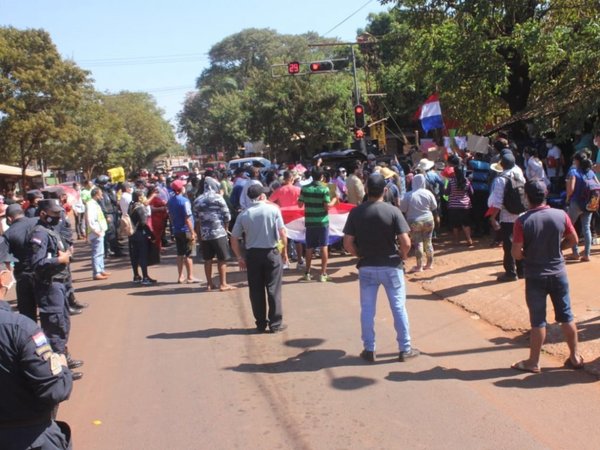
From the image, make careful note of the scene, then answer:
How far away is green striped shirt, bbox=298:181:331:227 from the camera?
9.59m

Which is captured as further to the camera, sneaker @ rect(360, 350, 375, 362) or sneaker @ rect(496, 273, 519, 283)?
sneaker @ rect(496, 273, 519, 283)

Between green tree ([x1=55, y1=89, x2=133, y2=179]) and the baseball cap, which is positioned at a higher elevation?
green tree ([x1=55, y1=89, x2=133, y2=179])

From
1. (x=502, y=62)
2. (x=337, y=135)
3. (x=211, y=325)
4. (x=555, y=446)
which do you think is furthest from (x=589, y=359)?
(x=337, y=135)

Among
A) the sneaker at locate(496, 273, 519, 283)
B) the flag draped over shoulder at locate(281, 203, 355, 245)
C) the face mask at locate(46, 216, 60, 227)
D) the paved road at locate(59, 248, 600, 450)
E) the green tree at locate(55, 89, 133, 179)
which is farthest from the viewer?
the green tree at locate(55, 89, 133, 179)

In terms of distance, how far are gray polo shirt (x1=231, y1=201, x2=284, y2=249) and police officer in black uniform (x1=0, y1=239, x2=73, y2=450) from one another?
4391 mm

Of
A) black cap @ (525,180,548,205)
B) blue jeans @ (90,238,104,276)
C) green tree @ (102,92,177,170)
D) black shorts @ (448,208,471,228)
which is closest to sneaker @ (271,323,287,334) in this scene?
black cap @ (525,180,548,205)

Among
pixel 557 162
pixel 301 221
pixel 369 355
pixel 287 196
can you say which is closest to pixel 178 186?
pixel 287 196

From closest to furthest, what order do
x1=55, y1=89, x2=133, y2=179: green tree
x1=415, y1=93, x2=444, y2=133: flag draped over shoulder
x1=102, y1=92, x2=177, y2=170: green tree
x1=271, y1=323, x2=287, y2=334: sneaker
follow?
x1=271, y1=323, x2=287, y2=334: sneaker < x1=415, y1=93, x2=444, y2=133: flag draped over shoulder < x1=55, y1=89, x2=133, y2=179: green tree < x1=102, y1=92, x2=177, y2=170: green tree

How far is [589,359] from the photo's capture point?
18.0ft

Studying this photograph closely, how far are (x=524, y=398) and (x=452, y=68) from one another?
33.7 ft

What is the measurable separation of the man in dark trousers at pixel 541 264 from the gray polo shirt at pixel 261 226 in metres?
2.89

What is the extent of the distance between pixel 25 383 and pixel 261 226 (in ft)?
14.9

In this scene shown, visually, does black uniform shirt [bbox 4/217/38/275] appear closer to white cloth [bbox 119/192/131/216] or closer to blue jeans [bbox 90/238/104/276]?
blue jeans [bbox 90/238/104/276]

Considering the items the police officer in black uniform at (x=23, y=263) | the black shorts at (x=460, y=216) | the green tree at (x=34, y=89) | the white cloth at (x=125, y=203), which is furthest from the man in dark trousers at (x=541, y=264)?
the green tree at (x=34, y=89)
